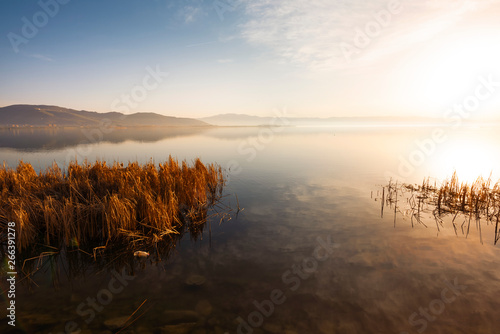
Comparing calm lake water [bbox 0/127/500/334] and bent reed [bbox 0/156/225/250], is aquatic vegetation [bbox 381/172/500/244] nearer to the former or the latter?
calm lake water [bbox 0/127/500/334]

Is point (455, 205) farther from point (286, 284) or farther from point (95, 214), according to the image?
point (95, 214)

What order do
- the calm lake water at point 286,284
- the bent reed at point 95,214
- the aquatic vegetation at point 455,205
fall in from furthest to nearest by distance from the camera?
the aquatic vegetation at point 455,205, the bent reed at point 95,214, the calm lake water at point 286,284

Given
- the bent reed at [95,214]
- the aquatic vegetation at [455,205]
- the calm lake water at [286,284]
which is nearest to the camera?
the calm lake water at [286,284]

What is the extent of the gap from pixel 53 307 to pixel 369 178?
58.6ft

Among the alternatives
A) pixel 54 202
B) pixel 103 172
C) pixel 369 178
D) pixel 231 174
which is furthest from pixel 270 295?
pixel 369 178

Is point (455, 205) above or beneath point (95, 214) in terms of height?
beneath

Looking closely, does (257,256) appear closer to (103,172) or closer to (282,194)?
(282,194)

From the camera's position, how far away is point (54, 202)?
25.8 ft

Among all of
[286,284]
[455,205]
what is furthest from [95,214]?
[455,205]

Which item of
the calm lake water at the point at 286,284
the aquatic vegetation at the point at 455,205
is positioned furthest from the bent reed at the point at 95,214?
the aquatic vegetation at the point at 455,205

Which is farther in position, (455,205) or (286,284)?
(455,205)

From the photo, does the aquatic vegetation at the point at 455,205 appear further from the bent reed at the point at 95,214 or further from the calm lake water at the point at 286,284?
the bent reed at the point at 95,214

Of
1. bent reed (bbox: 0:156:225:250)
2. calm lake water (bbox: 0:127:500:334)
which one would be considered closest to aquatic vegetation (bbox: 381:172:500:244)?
calm lake water (bbox: 0:127:500:334)

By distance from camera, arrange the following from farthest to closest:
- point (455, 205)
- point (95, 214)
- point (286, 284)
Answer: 1. point (455, 205)
2. point (95, 214)
3. point (286, 284)
